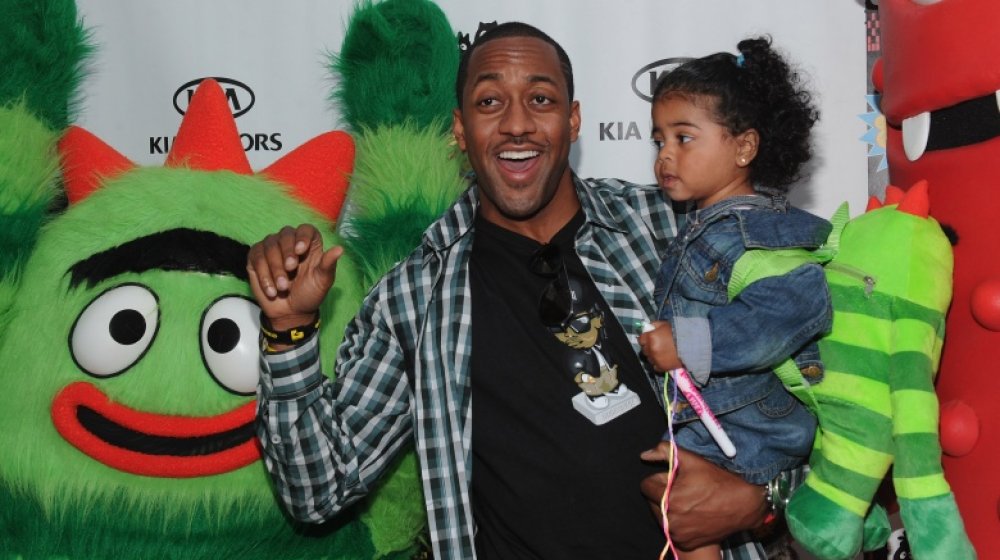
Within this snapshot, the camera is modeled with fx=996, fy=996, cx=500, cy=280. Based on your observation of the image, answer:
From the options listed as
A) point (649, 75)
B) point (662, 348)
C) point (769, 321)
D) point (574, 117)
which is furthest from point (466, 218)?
point (649, 75)

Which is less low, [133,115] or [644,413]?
[133,115]

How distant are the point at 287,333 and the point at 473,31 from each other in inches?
42.2

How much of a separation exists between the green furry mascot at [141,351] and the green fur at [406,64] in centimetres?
15

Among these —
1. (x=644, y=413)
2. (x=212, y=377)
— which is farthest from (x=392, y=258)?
(x=644, y=413)

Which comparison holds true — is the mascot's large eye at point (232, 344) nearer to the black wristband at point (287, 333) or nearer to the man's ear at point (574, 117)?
the black wristband at point (287, 333)

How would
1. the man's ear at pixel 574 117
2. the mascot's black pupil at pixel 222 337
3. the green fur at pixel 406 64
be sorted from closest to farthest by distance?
1. the mascot's black pupil at pixel 222 337
2. the man's ear at pixel 574 117
3. the green fur at pixel 406 64

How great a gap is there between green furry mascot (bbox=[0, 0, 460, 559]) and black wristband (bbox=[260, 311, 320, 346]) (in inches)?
7.4

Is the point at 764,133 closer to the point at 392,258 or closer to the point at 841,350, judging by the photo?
the point at 841,350

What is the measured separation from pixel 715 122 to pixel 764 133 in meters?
0.09

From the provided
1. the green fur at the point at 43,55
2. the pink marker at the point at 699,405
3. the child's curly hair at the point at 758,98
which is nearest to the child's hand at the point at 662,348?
the pink marker at the point at 699,405

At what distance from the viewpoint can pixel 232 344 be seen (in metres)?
1.76

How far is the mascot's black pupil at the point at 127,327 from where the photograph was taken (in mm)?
1739

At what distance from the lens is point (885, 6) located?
167 cm

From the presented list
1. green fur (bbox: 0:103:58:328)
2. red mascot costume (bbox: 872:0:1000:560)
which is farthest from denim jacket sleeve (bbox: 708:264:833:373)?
green fur (bbox: 0:103:58:328)
